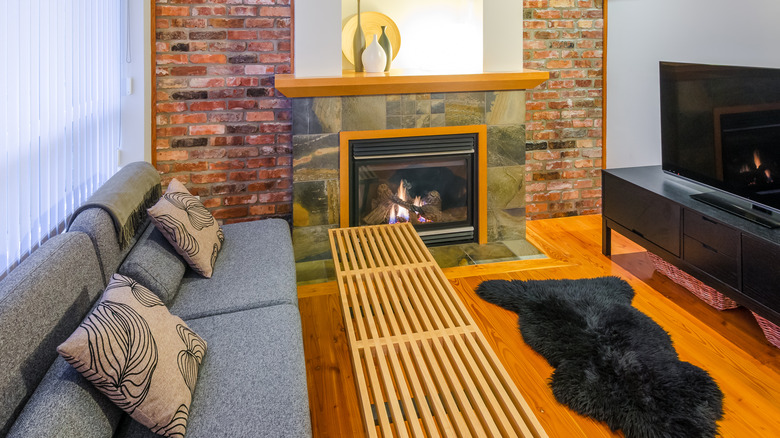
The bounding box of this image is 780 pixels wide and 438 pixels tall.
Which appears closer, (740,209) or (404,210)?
(740,209)

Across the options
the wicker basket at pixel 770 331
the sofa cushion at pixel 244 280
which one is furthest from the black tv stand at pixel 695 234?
the sofa cushion at pixel 244 280

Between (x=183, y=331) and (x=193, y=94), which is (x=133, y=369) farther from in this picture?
(x=193, y=94)

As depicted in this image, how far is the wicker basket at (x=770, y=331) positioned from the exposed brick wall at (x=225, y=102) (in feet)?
9.66

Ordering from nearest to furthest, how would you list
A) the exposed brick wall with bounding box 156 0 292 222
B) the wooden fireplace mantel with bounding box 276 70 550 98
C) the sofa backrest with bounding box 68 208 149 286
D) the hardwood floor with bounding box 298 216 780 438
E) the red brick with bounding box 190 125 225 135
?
the sofa backrest with bounding box 68 208 149 286, the hardwood floor with bounding box 298 216 780 438, the wooden fireplace mantel with bounding box 276 70 550 98, the exposed brick wall with bounding box 156 0 292 222, the red brick with bounding box 190 125 225 135

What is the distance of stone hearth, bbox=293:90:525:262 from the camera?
3.44m

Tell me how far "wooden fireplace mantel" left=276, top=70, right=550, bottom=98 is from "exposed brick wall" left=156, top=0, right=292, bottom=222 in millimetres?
403

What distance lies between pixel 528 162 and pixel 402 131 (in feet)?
4.06

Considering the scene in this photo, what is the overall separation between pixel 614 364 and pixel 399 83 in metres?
2.05

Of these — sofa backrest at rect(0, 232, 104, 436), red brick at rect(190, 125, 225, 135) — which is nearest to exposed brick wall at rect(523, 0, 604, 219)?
red brick at rect(190, 125, 225, 135)

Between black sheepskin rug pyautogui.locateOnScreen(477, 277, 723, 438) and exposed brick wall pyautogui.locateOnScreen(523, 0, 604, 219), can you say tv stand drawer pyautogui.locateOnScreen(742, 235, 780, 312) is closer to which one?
black sheepskin rug pyautogui.locateOnScreen(477, 277, 723, 438)

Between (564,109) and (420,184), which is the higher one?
(564,109)

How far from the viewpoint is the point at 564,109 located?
4223mm

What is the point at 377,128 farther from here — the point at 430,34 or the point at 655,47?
the point at 655,47

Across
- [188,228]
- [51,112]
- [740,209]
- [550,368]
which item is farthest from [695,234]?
[51,112]
